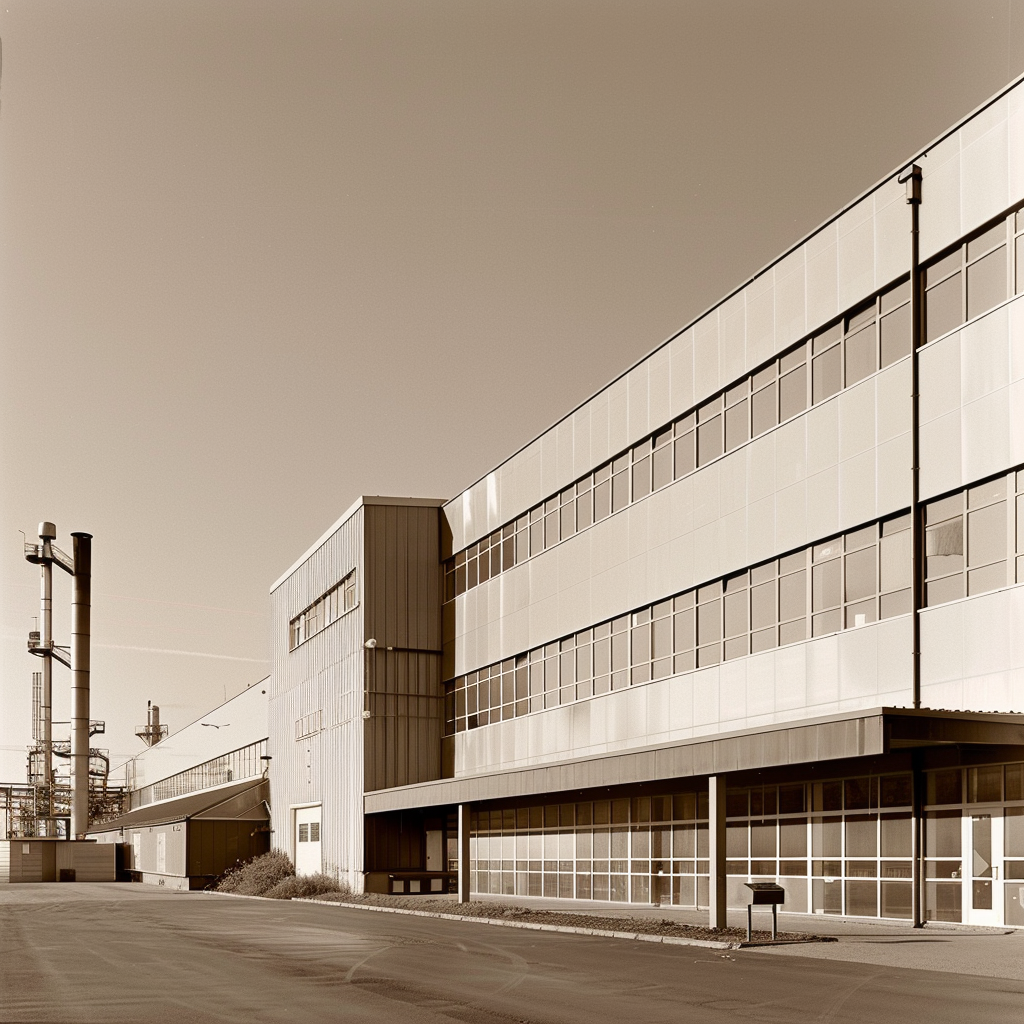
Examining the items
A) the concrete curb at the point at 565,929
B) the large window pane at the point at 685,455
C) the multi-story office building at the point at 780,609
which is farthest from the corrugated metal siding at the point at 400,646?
the large window pane at the point at 685,455

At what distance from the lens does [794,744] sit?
73.3 ft

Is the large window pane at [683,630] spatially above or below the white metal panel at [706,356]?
below

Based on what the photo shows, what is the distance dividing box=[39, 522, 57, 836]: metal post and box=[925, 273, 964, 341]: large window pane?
221 ft

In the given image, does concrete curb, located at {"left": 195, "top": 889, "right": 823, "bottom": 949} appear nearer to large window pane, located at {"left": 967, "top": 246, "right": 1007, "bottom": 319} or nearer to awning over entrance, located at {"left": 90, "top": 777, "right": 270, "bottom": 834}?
large window pane, located at {"left": 967, "top": 246, "right": 1007, "bottom": 319}

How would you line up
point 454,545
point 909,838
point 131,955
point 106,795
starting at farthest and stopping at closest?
point 106,795
point 454,545
point 909,838
point 131,955

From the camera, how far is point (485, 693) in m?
43.6

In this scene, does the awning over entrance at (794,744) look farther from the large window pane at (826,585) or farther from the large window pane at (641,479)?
the large window pane at (641,479)

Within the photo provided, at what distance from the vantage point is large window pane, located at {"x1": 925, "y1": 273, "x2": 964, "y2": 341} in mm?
23891

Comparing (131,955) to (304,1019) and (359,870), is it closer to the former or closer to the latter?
(304,1019)

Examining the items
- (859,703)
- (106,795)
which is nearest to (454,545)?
(859,703)

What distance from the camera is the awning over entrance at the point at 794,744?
20750 millimetres

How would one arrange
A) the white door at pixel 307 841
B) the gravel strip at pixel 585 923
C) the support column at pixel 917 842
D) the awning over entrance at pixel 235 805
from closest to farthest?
the gravel strip at pixel 585 923 → the support column at pixel 917 842 → the white door at pixel 307 841 → the awning over entrance at pixel 235 805

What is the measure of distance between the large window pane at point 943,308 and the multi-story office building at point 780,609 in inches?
1.7

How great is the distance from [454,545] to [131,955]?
25387mm
